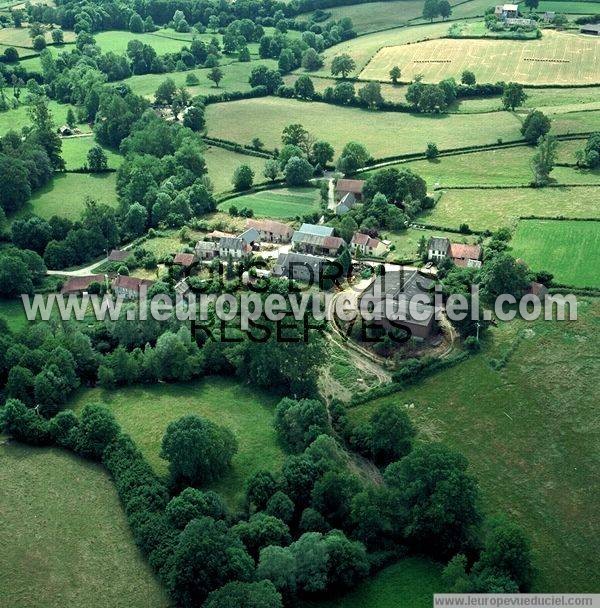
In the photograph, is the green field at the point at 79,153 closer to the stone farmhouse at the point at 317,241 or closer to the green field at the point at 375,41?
the stone farmhouse at the point at 317,241

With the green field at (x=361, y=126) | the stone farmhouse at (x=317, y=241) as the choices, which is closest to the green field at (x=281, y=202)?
the stone farmhouse at (x=317, y=241)

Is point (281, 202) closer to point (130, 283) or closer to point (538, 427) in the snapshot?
point (130, 283)

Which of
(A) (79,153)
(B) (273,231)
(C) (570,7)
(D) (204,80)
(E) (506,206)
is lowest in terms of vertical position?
(B) (273,231)

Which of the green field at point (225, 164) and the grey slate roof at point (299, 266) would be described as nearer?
the grey slate roof at point (299, 266)

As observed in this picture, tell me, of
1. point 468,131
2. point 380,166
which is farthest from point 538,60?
point 380,166

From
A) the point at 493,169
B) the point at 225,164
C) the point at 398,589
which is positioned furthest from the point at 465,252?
the point at 225,164

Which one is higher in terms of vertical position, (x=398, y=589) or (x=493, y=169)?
(x=493, y=169)

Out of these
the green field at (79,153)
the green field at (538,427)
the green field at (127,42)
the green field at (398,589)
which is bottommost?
the green field at (398,589)
